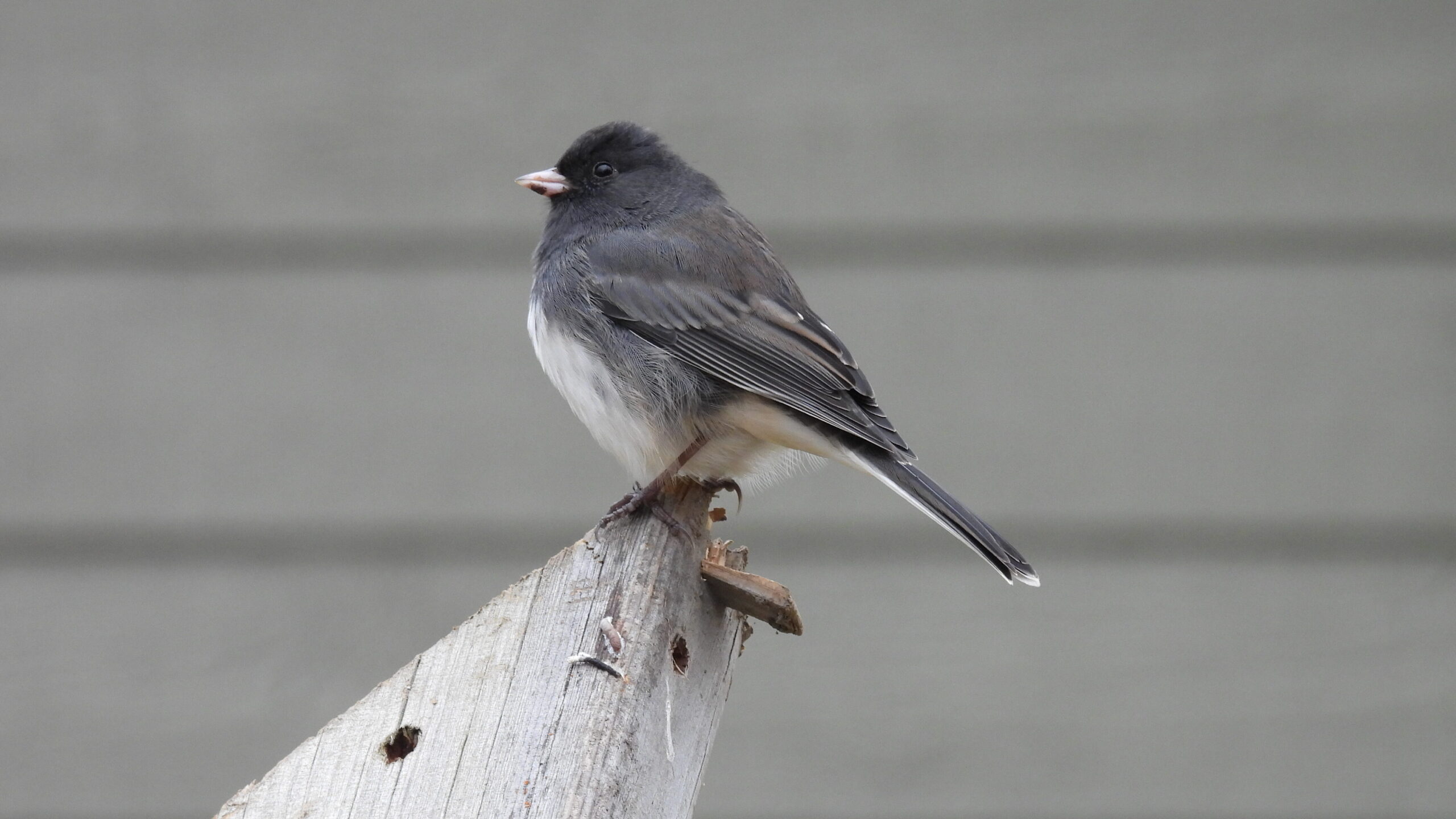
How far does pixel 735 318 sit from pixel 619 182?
0.49 metres

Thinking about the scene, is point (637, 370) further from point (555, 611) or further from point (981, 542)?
point (555, 611)

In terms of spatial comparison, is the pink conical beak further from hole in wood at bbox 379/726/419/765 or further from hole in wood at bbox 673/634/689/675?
hole in wood at bbox 379/726/419/765

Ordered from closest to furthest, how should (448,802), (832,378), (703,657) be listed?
(448,802) < (703,657) < (832,378)

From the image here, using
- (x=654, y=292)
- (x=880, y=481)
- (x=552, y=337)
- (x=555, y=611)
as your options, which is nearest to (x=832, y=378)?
(x=880, y=481)

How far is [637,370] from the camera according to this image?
212 centimetres

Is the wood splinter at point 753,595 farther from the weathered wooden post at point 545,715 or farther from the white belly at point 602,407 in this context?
the white belly at point 602,407

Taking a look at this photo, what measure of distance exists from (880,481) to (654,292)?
55cm

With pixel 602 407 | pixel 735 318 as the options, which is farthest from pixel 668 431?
pixel 735 318

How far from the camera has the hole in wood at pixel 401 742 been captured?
1.21 m

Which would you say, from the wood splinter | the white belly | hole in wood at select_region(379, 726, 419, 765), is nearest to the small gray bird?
the white belly

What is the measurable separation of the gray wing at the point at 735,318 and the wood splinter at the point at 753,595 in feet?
1.90

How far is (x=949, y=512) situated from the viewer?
1817mm

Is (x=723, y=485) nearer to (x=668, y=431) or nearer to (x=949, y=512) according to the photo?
(x=668, y=431)

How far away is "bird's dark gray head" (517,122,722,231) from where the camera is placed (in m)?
2.41
